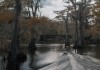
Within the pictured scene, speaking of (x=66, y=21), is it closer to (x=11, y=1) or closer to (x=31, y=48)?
(x=31, y=48)

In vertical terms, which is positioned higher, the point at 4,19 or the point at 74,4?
the point at 74,4

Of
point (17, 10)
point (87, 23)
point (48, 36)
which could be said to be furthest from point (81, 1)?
point (48, 36)

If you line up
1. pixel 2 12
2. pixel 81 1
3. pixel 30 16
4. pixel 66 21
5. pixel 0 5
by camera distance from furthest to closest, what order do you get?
pixel 66 21 < pixel 81 1 < pixel 30 16 < pixel 2 12 < pixel 0 5

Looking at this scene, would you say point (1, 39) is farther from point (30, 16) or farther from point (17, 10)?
point (30, 16)

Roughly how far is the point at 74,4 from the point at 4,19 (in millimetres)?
33376

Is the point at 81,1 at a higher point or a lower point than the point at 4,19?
higher

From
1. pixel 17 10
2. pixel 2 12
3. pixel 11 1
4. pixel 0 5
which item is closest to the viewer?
pixel 17 10

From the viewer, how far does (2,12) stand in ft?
119

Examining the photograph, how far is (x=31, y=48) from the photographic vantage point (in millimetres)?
56500

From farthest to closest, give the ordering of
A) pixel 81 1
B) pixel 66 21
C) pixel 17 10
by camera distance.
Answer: pixel 66 21, pixel 81 1, pixel 17 10

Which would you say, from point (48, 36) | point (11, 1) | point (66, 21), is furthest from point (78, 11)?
point (48, 36)

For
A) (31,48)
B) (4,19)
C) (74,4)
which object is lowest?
(31,48)

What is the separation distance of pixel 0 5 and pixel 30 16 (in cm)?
2237

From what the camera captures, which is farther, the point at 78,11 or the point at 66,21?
the point at 66,21
